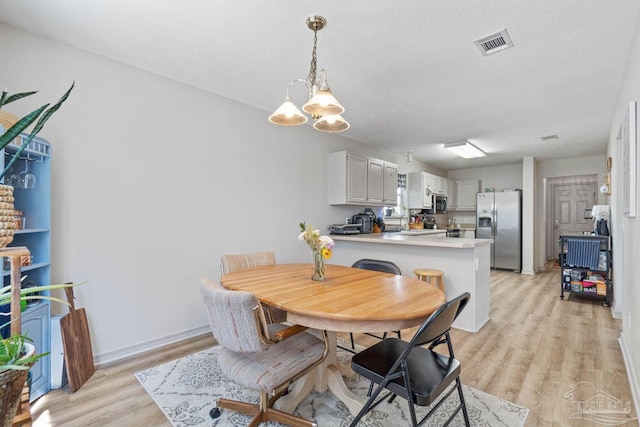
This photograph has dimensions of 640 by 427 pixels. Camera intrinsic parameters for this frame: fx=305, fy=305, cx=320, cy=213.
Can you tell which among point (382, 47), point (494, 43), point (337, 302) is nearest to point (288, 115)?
point (382, 47)

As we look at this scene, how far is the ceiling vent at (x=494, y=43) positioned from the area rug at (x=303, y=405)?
2469mm

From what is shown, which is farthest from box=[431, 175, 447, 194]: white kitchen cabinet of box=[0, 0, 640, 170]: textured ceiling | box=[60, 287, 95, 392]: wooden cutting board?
box=[60, 287, 95, 392]: wooden cutting board

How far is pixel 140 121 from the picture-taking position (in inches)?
106

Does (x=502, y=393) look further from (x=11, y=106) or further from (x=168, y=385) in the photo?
(x=11, y=106)

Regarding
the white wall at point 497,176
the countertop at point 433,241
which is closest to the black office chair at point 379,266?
the countertop at point 433,241

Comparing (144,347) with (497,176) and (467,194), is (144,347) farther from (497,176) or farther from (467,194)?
(497,176)

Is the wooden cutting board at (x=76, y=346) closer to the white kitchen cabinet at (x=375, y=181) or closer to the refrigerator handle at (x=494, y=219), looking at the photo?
the white kitchen cabinet at (x=375, y=181)

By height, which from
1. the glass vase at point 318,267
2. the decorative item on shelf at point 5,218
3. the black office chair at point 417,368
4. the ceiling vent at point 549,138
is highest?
the ceiling vent at point 549,138

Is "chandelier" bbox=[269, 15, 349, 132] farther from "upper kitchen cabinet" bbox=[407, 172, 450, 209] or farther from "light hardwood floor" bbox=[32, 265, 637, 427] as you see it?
"upper kitchen cabinet" bbox=[407, 172, 450, 209]

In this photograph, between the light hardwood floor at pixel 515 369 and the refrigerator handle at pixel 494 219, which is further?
the refrigerator handle at pixel 494 219

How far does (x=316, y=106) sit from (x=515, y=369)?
97.8 inches

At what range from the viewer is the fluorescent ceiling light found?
5.04 metres

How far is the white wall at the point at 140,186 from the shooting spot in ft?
7.52

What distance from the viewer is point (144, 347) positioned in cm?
268
